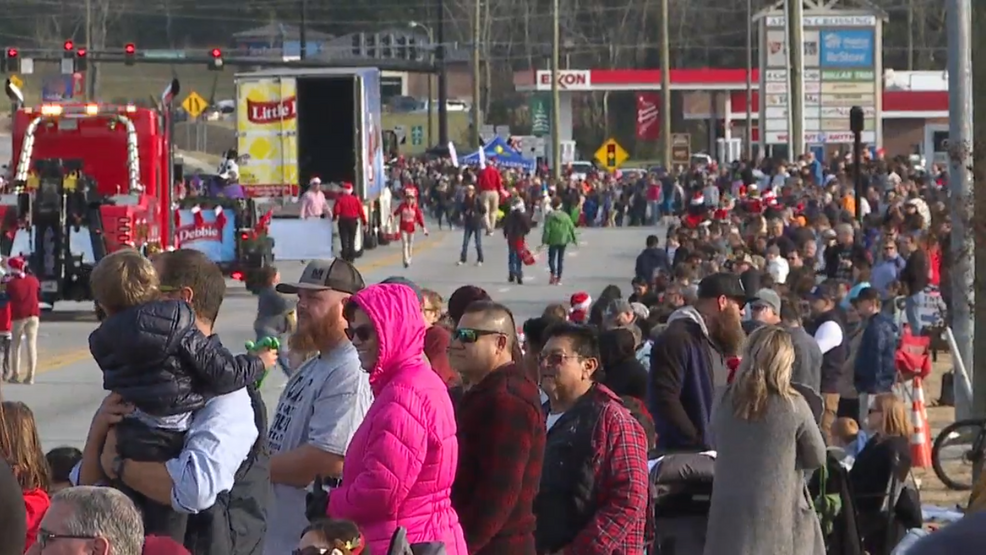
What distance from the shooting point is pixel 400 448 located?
562 centimetres

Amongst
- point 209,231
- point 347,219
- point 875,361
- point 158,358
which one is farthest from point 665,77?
point 158,358

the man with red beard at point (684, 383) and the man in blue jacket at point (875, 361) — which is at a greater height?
the man with red beard at point (684, 383)

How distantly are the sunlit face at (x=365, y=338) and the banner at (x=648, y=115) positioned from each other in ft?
270

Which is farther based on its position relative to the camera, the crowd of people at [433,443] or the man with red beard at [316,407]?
the man with red beard at [316,407]

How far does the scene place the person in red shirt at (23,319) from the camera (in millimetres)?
19578

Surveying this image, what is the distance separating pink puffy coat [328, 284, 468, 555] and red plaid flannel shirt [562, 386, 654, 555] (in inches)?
30.9

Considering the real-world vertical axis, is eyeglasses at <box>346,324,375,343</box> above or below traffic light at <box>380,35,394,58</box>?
below

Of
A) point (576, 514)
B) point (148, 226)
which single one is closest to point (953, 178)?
point (576, 514)

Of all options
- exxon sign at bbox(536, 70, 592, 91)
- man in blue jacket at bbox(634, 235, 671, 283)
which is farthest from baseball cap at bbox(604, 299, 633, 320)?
exxon sign at bbox(536, 70, 592, 91)

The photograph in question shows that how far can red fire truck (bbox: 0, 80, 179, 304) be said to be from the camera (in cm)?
2503

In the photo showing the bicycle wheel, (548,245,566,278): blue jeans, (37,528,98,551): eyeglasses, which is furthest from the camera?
(548,245,566,278): blue jeans

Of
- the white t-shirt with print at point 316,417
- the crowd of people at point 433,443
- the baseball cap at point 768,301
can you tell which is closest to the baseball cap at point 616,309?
the baseball cap at point 768,301

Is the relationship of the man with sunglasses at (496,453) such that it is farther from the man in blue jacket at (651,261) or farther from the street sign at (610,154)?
the street sign at (610,154)

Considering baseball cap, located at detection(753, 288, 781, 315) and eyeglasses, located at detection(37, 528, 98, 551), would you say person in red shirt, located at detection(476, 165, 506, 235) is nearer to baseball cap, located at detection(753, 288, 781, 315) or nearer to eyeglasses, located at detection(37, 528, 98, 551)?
baseball cap, located at detection(753, 288, 781, 315)
